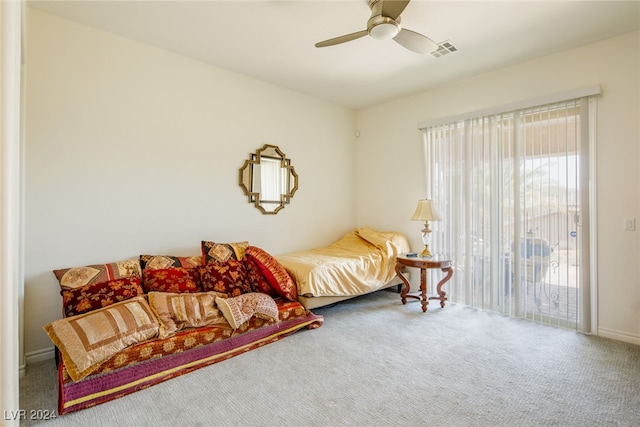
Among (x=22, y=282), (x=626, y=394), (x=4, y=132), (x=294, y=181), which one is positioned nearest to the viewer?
(x=4, y=132)

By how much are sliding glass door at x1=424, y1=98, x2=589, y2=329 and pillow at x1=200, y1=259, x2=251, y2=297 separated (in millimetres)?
2536

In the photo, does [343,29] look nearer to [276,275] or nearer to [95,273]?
[276,275]

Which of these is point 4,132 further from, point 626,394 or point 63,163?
point 626,394

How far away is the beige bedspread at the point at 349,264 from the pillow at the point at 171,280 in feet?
3.18

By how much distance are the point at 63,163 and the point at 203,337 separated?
1.87 m

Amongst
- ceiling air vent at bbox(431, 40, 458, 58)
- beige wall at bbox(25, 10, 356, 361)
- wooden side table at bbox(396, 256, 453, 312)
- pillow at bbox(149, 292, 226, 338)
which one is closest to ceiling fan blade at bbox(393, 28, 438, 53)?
ceiling air vent at bbox(431, 40, 458, 58)

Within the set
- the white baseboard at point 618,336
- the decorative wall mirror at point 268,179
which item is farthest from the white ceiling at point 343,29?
the white baseboard at point 618,336

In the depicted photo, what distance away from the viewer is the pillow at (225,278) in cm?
300

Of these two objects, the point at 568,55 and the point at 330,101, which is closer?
the point at 568,55

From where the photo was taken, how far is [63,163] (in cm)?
270

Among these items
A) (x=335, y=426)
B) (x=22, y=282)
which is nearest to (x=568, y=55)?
(x=335, y=426)

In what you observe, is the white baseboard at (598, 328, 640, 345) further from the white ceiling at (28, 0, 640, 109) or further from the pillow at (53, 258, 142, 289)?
the pillow at (53, 258, 142, 289)

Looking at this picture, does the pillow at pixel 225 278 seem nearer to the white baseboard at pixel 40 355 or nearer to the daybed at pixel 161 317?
the daybed at pixel 161 317

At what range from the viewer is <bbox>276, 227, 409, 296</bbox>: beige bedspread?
133 inches
